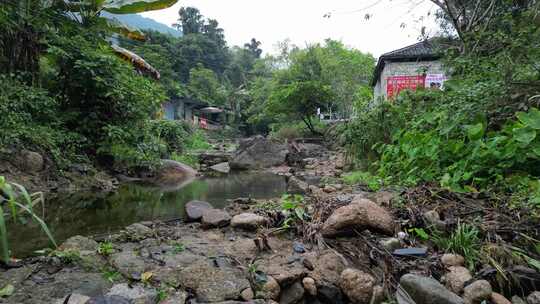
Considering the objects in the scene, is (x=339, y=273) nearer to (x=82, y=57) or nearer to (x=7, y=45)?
(x=82, y=57)

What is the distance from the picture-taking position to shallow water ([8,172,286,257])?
383cm

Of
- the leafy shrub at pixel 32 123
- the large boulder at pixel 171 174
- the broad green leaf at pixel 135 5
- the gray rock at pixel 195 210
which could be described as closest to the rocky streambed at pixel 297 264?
the gray rock at pixel 195 210

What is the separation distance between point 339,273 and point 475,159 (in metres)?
2.72

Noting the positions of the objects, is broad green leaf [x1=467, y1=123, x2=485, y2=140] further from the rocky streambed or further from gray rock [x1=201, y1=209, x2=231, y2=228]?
gray rock [x1=201, y1=209, x2=231, y2=228]

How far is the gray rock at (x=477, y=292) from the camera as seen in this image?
2.25 meters

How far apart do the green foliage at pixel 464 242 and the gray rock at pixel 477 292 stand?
0.29 meters

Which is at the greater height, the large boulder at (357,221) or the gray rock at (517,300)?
the large boulder at (357,221)

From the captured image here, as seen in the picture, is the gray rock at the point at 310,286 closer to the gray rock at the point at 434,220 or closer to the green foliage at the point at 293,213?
the green foliage at the point at 293,213

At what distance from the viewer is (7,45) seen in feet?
26.1

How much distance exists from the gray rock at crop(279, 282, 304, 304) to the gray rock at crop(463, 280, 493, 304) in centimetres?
110

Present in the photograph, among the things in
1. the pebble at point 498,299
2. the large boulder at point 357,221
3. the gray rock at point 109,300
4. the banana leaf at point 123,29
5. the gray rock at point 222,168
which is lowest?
the gray rock at point 222,168


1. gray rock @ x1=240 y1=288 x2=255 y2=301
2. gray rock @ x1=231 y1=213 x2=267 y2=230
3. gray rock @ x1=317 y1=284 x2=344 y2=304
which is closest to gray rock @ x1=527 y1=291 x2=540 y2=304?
gray rock @ x1=317 y1=284 x2=344 y2=304

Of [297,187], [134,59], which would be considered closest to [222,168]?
[134,59]

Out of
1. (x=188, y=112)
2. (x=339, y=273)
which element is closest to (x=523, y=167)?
(x=339, y=273)
